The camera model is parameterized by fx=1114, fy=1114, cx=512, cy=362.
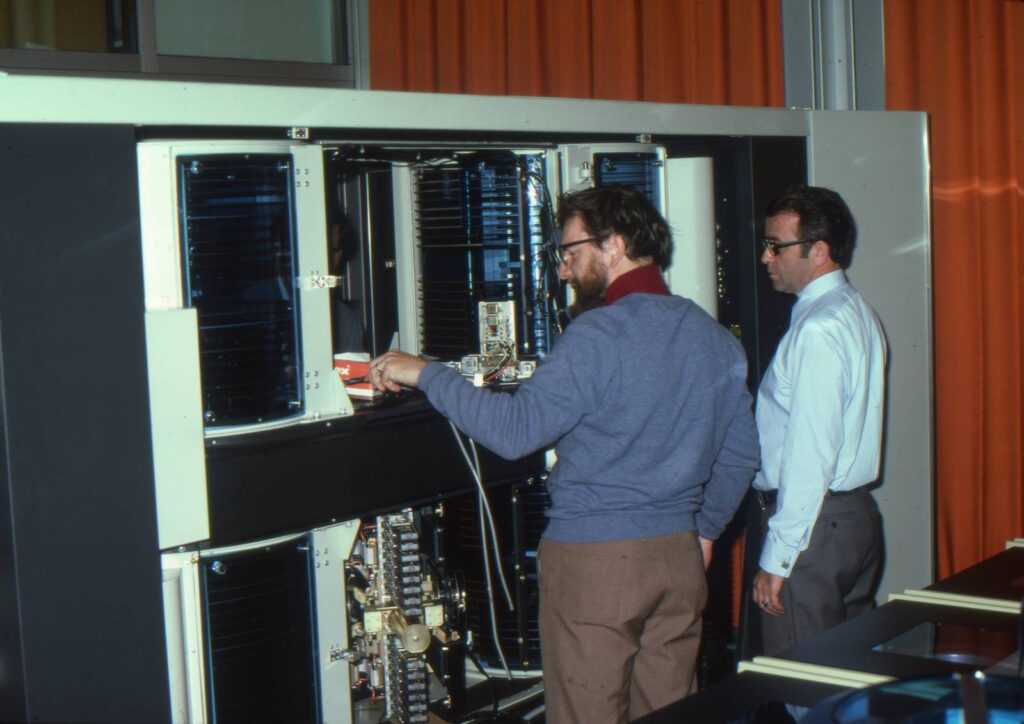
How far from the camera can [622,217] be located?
193 cm

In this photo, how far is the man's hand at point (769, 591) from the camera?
2188 millimetres

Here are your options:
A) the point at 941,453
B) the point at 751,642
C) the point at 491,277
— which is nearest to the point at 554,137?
the point at 491,277

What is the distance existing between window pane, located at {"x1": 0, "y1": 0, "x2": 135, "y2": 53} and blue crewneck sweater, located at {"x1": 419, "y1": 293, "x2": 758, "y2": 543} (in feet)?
8.70

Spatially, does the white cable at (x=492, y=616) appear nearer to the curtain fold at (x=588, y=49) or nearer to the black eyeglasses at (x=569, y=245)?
the black eyeglasses at (x=569, y=245)

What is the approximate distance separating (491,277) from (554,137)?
31cm

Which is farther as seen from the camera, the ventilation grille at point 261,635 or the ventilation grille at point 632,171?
the ventilation grille at point 632,171

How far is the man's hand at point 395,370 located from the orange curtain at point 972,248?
5.83 feet

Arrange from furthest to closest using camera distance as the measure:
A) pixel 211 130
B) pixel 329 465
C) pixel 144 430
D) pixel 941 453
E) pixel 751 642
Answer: pixel 941 453 → pixel 751 642 → pixel 329 465 → pixel 211 130 → pixel 144 430

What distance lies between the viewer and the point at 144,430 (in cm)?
163

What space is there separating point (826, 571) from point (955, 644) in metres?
0.90

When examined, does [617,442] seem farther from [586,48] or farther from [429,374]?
[586,48]

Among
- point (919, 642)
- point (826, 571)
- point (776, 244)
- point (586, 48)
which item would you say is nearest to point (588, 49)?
point (586, 48)

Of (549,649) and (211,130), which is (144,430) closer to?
(211,130)

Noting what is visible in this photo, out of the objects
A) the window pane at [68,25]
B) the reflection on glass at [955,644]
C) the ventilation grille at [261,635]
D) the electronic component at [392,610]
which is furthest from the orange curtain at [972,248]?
the window pane at [68,25]
